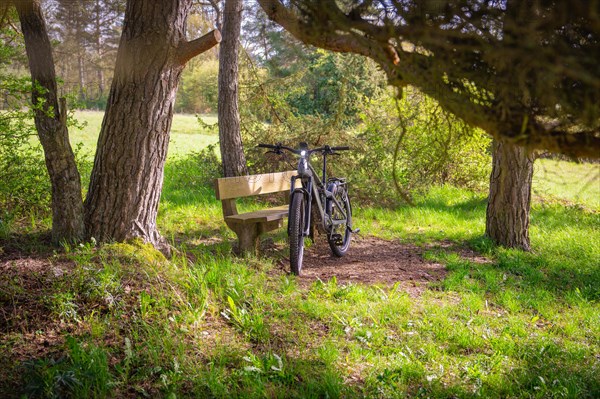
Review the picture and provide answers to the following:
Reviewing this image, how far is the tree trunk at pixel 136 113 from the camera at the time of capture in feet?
15.8

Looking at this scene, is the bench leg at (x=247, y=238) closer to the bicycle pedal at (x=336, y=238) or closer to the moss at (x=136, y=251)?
the bicycle pedal at (x=336, y=238)

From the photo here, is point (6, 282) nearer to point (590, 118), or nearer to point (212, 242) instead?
point (212, 242)

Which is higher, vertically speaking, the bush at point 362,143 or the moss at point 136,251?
the bush at point 362,143

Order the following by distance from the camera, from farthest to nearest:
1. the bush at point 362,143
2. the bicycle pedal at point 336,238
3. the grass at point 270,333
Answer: the bush at point 362,143, the bicycle pedal at point 336,238, the grass at point 270,333

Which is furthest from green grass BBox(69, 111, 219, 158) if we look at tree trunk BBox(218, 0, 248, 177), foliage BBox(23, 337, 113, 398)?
foliage BBox(23, 337, 113, 398)

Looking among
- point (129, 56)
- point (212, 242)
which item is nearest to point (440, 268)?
point (212, 242)

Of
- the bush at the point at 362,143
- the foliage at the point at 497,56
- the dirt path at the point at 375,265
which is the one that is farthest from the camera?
the bush at the point at 362,143

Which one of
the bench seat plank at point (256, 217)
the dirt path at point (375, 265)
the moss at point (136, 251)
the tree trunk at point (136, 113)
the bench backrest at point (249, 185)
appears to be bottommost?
the dirt path at point (375, 265)

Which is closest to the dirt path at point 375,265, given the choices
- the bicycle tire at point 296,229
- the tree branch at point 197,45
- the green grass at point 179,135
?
the bicycle tire at point 296,229

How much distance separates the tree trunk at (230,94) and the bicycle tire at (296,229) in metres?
4.64

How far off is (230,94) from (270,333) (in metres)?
6.77

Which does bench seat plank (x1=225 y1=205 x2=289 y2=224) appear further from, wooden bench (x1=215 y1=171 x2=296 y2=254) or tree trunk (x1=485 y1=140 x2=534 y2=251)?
tree trunk (x1=485 y1=140 x2=534 y2=251)

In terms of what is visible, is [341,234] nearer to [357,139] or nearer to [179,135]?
[357,139]

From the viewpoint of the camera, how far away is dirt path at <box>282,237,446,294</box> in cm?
564
